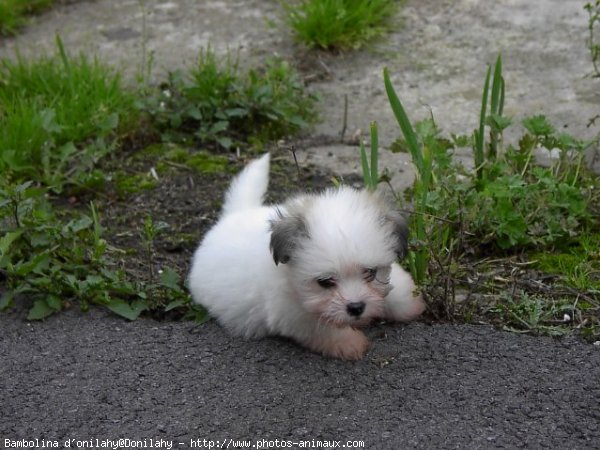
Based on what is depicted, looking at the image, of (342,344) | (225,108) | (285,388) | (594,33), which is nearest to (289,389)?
(285,388)

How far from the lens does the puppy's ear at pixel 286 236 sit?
360 centimetres

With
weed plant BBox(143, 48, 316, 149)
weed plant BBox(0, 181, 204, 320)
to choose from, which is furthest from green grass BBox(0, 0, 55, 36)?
weed plant BBox(0, 181, 204, 320)

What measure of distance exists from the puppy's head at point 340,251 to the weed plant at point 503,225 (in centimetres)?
40

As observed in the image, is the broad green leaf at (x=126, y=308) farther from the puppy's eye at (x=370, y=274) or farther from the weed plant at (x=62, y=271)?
the puppy's eye at (x=370, y=274)

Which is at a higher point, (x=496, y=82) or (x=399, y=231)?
(x=496, y=82)

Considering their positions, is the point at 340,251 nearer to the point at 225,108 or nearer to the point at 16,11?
the point at 225,108

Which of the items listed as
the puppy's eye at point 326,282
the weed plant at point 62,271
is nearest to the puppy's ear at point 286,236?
the puppy's eye at point 326,282

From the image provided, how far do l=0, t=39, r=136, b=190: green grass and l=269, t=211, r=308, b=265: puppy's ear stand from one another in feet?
6.37

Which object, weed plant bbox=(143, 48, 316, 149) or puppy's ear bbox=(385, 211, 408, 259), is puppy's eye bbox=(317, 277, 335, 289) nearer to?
puppy's ear bbox=(385, 211, 408, 259)

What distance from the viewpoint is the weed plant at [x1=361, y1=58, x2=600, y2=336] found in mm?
4066

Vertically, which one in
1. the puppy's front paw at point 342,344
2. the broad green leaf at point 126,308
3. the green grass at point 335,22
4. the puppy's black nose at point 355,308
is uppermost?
the green grass at point 335,22

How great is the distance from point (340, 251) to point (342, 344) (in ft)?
1.58

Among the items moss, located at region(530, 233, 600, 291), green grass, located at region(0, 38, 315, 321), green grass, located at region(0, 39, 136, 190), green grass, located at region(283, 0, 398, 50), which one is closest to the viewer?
moss, located at region(530, 233, 600, 291)

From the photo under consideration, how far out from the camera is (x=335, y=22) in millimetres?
6746
